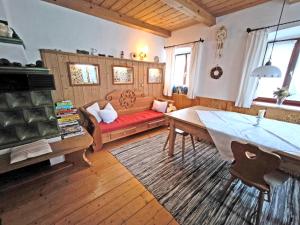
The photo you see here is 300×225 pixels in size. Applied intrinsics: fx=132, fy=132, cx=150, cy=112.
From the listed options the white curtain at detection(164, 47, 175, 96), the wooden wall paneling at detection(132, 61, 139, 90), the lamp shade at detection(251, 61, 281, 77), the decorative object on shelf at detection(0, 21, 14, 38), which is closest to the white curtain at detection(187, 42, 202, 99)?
the white curtain at detection(164, 47, 175, 96)

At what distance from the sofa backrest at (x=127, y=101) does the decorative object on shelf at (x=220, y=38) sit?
6.59ft

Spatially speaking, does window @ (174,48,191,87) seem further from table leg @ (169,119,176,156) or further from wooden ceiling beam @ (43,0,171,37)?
table leg @ (169,119,176,156)

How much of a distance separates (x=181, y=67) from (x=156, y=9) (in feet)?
5.84

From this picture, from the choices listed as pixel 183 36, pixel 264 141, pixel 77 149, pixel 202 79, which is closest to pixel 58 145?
pixel 77 149

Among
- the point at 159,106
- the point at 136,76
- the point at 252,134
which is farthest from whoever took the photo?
the point at 159,106

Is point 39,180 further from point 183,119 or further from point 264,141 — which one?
point 264,141

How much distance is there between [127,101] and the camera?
11.3ft

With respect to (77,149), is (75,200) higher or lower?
lower

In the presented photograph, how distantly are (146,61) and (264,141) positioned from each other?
312cm

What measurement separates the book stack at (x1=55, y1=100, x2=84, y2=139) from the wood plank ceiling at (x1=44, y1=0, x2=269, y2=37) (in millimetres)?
1757

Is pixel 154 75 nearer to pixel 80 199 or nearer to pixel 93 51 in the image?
pixel 93 51

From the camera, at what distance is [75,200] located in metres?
1.54

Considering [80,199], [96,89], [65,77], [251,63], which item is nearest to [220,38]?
[251,63]

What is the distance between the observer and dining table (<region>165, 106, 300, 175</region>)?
1.19 m
